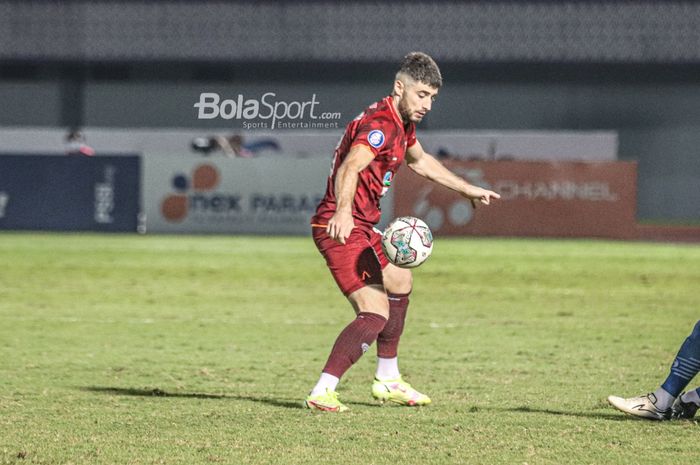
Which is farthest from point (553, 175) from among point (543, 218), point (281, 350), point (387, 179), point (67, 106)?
point (67, 106)

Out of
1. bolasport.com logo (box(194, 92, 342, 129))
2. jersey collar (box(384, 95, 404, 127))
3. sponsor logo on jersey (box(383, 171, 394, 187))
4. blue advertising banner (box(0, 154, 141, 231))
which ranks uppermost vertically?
jersey collar (box(384, 95, 404, 127))

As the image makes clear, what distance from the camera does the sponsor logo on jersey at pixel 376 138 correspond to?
23.3 ft

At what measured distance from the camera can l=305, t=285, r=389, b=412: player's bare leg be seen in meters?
7.25

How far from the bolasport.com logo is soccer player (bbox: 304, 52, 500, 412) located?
331 cm

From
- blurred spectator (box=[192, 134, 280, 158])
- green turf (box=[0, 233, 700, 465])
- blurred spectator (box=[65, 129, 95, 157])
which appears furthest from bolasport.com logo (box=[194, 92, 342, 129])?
blurred spectator (box=[65, 129, 95, 157])

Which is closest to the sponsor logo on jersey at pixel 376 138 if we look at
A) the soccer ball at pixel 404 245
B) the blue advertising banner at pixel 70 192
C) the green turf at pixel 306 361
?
the soccer ball at pixel 404 245

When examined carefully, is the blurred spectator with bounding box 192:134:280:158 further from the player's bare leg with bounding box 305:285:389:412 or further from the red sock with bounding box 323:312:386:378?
the red sock with bounding box 323:312:386:378

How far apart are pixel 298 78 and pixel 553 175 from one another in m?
19.8

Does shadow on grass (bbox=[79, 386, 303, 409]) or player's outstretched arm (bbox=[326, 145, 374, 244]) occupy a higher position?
player's outstretched arm (bbox=[326, 145, 374, 244])

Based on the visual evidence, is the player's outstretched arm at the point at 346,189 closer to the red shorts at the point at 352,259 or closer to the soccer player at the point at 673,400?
the red shorts at the point at 352,259

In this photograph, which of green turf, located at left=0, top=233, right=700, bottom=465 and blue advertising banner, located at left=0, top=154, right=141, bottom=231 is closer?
green turf, located at left=0, top=233, right=700, bottom=465

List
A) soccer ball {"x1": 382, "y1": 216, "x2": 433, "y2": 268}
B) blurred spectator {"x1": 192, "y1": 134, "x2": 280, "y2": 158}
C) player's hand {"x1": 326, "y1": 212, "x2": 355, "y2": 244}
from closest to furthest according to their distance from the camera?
player's hand {"x1": 326, "y1": 212, "x2": 355, "y2": 244} → soccer ball {"x1": 382, "y1": 216, "x2": 433, "y2": 268} → blurred spectator {"x1": 192, "y1": 134, "x2": 280, "y2": 158}

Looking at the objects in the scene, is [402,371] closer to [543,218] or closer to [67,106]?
[543,218]

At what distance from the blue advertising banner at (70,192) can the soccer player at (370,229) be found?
66.6 ft
